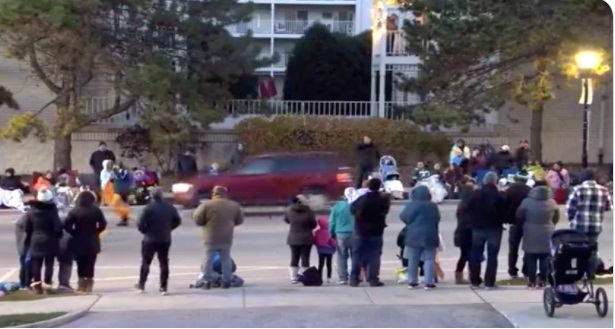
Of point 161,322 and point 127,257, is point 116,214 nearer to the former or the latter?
point 127,257

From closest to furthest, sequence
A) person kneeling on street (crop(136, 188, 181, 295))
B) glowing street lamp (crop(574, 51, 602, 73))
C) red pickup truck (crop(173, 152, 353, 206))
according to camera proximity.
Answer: person kneeling on street (crop(136, 188, 181, 295)), glowing street lamp (crop(574, 51, 602, 73)), red pickup truck (crop(173, 152, 353, 206))

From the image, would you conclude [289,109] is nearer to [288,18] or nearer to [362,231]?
[362,231]

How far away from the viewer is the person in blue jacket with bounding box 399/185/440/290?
16500 millimetres

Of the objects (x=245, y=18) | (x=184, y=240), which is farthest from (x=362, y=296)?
(x=245, y=18)

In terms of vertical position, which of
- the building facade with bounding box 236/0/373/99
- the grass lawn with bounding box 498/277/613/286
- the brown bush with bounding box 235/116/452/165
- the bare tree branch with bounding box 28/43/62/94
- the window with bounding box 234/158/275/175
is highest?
the building facade with bounding box 236/0/373/99

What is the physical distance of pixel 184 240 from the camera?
24547 mm

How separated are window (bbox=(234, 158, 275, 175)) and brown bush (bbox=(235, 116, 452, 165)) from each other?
812 centimetres

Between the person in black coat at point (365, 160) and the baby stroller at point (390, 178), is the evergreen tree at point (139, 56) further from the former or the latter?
the baby stroller at point (390, 178)

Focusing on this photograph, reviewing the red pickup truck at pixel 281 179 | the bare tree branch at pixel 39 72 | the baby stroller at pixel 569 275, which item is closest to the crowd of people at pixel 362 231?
the baby stroller at pixel 569 275

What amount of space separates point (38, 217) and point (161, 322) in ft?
12.5

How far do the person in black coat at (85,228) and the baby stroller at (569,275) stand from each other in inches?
260

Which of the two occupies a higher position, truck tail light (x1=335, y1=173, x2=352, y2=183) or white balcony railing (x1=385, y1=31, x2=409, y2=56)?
white balcony railing (x1=385, y1=31, x2=409, y2=56)

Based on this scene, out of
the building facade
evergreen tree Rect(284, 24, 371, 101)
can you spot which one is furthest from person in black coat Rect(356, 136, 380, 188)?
the building facade

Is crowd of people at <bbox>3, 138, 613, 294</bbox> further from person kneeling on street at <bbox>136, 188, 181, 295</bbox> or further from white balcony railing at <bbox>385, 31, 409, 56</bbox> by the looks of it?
white balcony railing at <bbox>385, 31, 409, 56</bbox>
